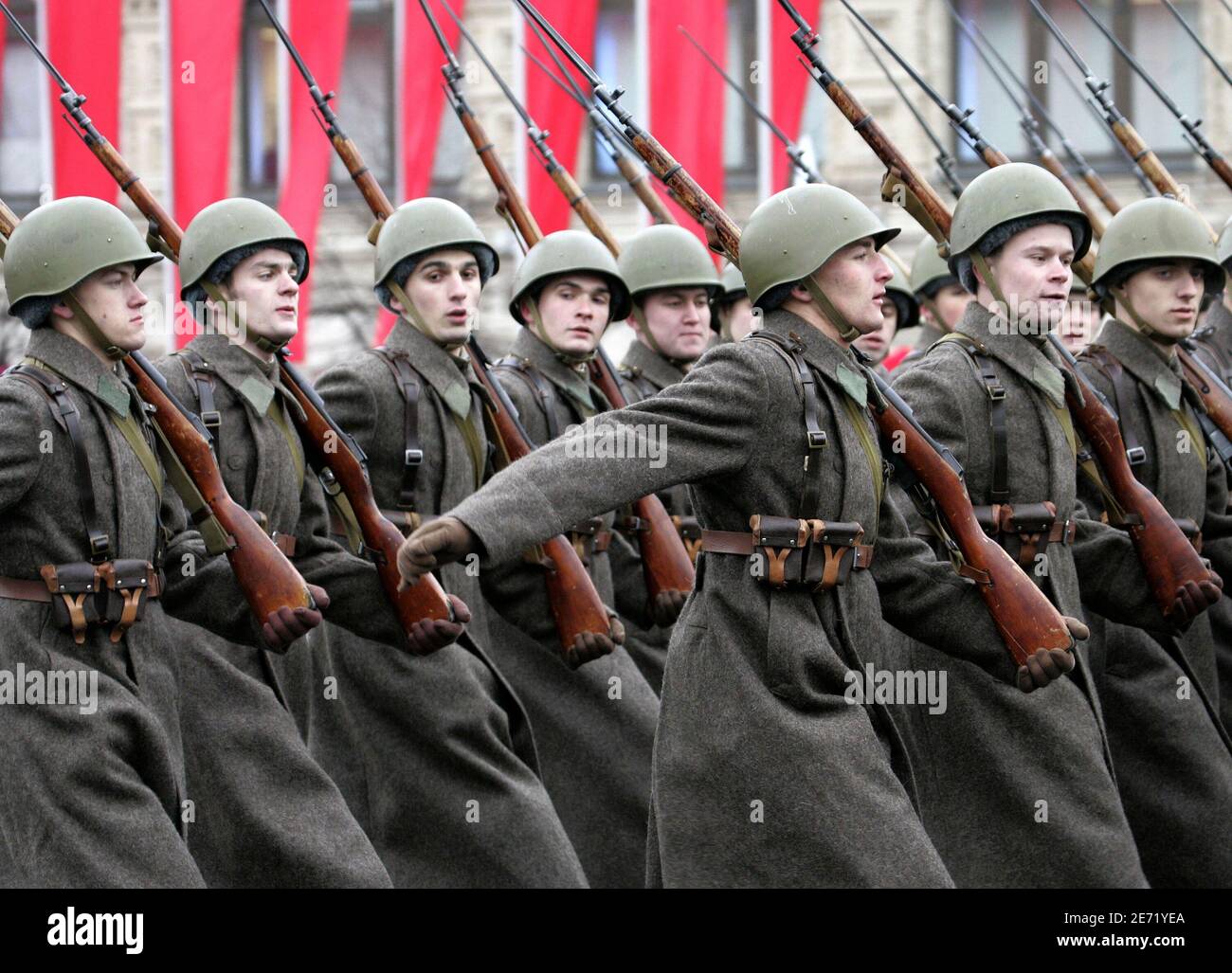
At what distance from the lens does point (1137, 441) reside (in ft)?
28.9

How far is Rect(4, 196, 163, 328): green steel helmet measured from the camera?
23.6 ft

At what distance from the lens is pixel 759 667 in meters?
6.32

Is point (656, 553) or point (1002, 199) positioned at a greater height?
point (1002, 199)

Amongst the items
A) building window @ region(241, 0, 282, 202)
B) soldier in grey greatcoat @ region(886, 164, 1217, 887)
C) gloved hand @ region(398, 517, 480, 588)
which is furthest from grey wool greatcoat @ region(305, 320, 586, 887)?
building window @ region(241, 0, 282, 202)

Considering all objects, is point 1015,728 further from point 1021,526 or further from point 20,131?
point 20,131

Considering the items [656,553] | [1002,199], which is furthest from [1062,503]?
[656,553]

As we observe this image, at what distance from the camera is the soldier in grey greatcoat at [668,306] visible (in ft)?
35.1

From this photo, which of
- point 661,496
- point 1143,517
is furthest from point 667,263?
point 1143,517

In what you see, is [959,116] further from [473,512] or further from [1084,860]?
[473,512]

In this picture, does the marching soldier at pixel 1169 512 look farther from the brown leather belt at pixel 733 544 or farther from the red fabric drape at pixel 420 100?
the red fabric drape at pixel 420 100

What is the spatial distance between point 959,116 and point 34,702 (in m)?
4.00

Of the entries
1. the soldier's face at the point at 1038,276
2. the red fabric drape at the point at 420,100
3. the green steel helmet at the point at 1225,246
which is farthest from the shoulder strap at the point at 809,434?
the red fabric drape at the point at 420,100

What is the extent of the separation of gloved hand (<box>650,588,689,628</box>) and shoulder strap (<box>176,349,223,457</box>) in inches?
90.3

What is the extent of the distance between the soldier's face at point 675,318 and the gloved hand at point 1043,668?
13.5 ft
